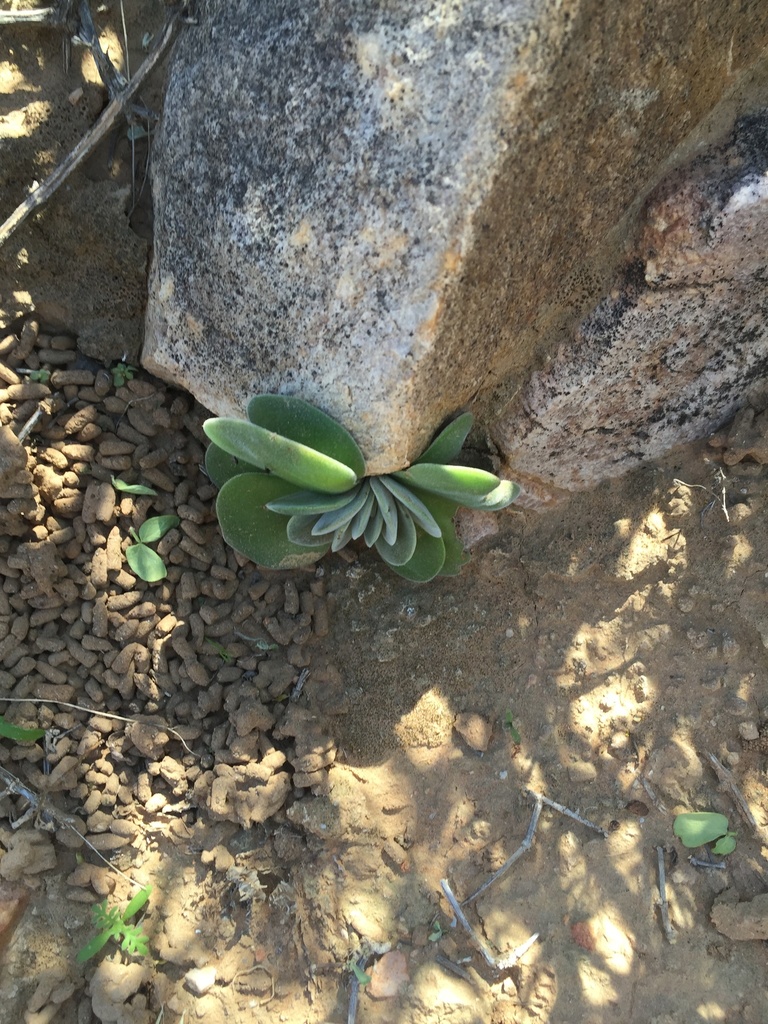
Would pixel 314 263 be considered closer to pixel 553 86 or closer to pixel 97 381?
pixel 553 86

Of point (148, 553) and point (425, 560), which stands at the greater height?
point (425, 560)

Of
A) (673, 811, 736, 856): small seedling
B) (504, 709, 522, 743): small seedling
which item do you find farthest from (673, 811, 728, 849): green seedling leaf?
(504, 709, 522, 743): small seedling

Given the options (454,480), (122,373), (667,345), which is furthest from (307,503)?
(667,345)

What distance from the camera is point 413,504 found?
7.43ft

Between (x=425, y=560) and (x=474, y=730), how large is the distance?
59 centimetres

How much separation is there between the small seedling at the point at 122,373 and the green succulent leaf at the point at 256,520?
0.60m

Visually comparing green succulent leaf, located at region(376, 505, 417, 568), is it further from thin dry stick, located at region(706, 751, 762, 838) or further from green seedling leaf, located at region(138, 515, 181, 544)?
thin dry stick, located at region(706, 751, 762, 838)

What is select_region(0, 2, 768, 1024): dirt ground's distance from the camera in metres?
2.23

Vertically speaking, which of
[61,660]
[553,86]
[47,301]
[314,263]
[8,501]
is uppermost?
[553,86]

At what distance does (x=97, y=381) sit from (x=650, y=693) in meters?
2.12

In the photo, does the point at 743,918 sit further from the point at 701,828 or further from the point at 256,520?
the point at 256,520

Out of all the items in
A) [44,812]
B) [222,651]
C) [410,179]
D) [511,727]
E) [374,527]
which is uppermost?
[410,179]

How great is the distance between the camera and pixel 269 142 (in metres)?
2.02

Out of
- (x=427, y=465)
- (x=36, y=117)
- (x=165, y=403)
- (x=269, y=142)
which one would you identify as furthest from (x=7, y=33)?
(x=427, y=465)
